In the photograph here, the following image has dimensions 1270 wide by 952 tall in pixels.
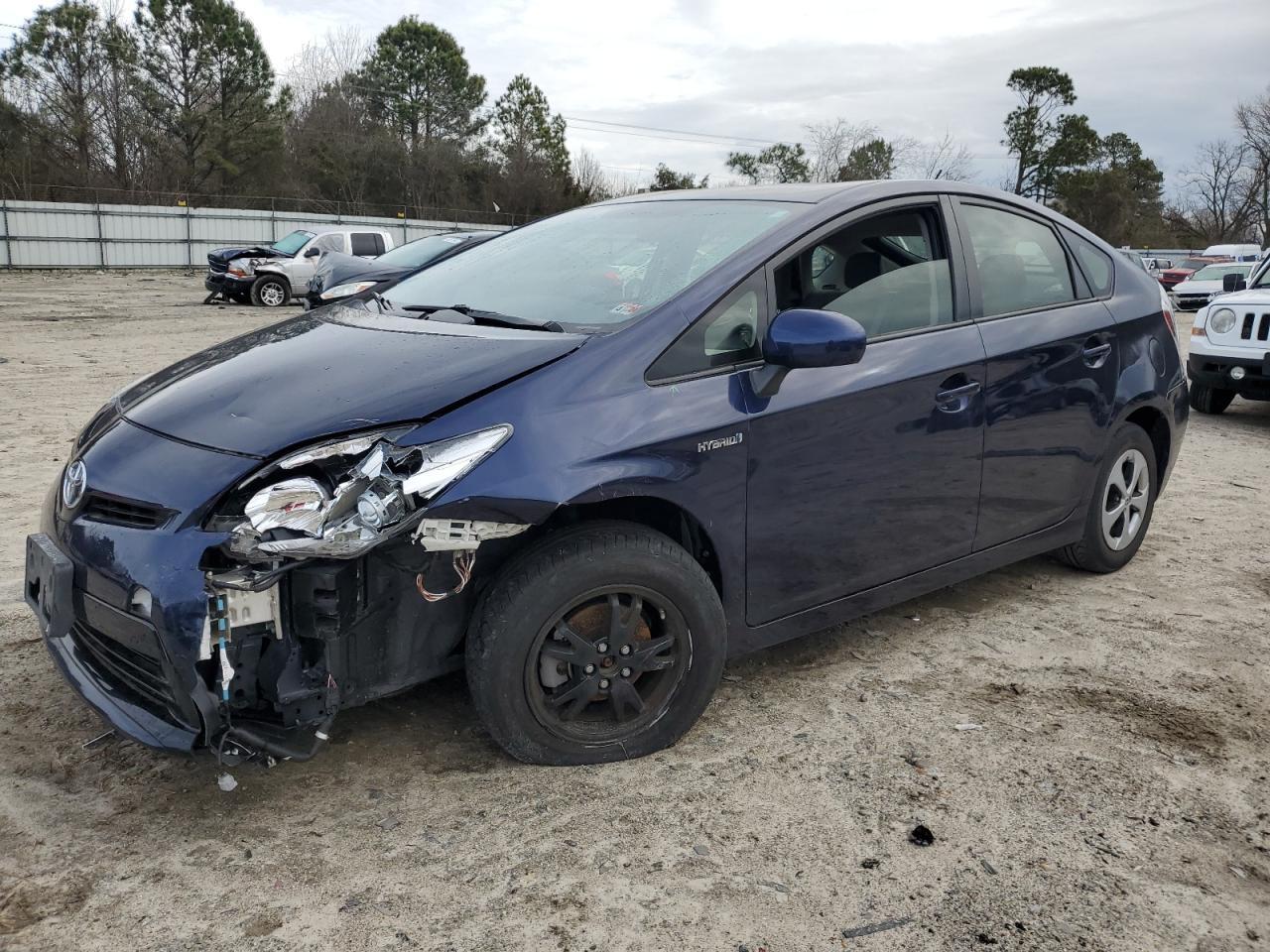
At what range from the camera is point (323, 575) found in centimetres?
237

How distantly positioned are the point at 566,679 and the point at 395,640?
0.48 metres

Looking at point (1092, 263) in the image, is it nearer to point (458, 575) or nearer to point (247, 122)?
point (458, 575)

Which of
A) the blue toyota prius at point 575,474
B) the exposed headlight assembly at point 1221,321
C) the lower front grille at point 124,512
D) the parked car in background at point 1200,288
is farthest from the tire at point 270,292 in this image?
the parked car in background at point 1200,288

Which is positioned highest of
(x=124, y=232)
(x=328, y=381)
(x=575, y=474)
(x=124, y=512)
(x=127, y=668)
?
(x=124, y=232)

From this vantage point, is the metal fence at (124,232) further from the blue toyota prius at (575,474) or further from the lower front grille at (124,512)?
the lower front grille at (124,512)

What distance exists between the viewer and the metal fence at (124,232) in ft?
98.2

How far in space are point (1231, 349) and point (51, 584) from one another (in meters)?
9.32

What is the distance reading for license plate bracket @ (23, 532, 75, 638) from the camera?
255 cm

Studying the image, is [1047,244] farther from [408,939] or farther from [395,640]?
[408,939]

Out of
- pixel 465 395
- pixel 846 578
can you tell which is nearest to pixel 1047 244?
pixel 846 578

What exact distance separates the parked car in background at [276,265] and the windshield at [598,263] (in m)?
16.8

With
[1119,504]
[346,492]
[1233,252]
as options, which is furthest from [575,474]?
[1233,252]

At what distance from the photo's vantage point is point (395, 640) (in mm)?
2564

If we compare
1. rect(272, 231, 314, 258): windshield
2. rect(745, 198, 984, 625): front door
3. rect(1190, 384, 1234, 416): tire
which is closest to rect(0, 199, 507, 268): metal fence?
rect(272, 231, 314, 258): windshield
